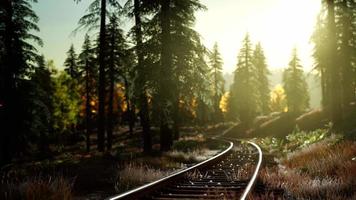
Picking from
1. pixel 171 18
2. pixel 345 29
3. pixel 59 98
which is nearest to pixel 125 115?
pixel 59 98

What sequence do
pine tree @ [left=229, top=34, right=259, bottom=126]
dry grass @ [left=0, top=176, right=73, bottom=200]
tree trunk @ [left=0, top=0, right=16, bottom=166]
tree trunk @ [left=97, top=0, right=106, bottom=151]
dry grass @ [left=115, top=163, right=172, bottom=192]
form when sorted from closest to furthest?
dry grass @ [left=0, top=176, right=73, bottom=200], dry grass @ [left=115, top=163, right=172, bottom=192], tree trunk @ [left=97, top=0, right=106, bottom=151], tree trunk @ [left=0, top=0, right=16, bottom=166], pine tree @ [left=229, top=34, right=259, bottom=126]

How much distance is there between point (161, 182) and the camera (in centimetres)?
795

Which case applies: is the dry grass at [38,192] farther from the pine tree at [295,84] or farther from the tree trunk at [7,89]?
the pine tree at [295,84]

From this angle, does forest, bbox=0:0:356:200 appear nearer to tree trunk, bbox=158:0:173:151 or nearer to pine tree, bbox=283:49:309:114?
tree trunk, bbox=158:0:173:151

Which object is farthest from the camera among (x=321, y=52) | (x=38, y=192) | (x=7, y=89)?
(x=321, y=52)

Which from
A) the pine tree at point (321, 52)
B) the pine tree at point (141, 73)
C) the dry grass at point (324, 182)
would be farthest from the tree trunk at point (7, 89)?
the pine tree at point (321, 52)

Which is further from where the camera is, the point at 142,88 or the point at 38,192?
the point at 142,88

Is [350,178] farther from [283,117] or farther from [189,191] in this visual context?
[283,117]

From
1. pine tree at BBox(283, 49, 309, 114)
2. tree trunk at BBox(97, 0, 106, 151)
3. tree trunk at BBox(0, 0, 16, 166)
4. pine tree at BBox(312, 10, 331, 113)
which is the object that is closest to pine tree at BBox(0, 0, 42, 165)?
tree trunk at BBox(0, 0, 16, 166)

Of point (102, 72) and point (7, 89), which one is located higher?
point (102, 72)

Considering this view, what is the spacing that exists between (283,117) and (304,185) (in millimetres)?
49315

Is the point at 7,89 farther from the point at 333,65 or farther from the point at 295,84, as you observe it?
the point at 295,84

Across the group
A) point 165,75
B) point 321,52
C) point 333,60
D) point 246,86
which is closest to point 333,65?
point 333,60

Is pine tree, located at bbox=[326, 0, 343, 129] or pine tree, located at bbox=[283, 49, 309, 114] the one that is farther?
pine tree, located at bbox=[283, 49, 309, 114]
